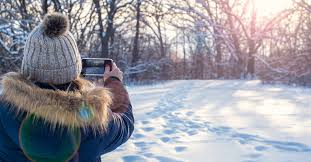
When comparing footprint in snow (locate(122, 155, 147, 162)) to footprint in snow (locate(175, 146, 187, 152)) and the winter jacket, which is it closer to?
footprint in snow (locate(175, 146, 187, 152))

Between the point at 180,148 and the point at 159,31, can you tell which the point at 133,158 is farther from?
the point at 159,31

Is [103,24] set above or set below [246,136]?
above

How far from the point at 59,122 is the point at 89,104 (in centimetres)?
13

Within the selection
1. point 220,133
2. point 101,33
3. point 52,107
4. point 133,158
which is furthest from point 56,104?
point 101,33

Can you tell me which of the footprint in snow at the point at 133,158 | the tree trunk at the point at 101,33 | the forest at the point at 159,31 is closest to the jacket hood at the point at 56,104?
the footprint in snow at the point at 133,158

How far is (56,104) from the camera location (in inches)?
55.1

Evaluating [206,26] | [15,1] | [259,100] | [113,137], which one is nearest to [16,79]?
[113,137]

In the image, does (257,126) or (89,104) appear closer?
(89,104)

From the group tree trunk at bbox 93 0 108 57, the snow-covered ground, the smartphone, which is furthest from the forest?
the smartphone

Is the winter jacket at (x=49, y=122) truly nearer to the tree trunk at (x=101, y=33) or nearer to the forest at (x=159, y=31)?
the forest at (x=159, y=31)

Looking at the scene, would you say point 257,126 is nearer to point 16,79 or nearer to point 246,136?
point 246,136

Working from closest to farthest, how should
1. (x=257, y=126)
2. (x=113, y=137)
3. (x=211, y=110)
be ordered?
(x=113, y=137) < (x=257, y=126) < (x=211, y=110)

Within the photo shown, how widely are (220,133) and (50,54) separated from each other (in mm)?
3271

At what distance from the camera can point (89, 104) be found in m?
1.46
